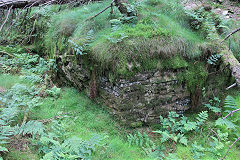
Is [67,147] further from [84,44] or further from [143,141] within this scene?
[84,44]

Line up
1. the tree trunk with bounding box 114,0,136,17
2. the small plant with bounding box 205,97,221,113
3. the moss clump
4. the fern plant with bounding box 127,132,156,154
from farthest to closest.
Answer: the tree trunk with bounding box 114,0,136,17 → the small plant with bounding box 205,97,221,113 → the moss clump → the fern plant with bounding box 127,132,156,154

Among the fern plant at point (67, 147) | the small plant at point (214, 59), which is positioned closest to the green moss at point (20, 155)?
the fern plant at point (67, 147)

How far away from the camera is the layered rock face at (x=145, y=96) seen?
4.02 meters

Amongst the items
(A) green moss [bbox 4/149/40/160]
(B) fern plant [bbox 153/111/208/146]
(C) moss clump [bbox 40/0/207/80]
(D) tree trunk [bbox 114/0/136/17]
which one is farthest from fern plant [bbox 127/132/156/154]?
(D) tree trunk [bbox 114/0/136/17]

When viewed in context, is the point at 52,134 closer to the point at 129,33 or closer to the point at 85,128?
the point at 85,128

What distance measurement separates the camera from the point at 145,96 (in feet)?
13.6

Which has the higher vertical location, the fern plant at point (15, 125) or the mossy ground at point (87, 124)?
the fern plant at point (15, 125)

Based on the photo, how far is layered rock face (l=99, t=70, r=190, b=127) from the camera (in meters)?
4.02

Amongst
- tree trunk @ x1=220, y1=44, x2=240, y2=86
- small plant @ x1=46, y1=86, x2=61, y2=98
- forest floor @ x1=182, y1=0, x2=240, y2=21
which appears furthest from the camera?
forest floor @ x1=182, y1=0, x2=240, y2=21

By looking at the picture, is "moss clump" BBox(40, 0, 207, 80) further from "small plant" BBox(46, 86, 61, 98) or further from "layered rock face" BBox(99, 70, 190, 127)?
"small plant" BBox(46, 86, 61, 98)

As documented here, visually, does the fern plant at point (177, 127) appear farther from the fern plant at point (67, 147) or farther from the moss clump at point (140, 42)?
the fern plant at point (67, 147)

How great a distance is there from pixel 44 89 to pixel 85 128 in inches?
92.8

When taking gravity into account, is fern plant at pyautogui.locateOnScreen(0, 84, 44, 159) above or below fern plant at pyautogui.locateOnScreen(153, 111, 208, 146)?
above

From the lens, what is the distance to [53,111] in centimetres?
470
